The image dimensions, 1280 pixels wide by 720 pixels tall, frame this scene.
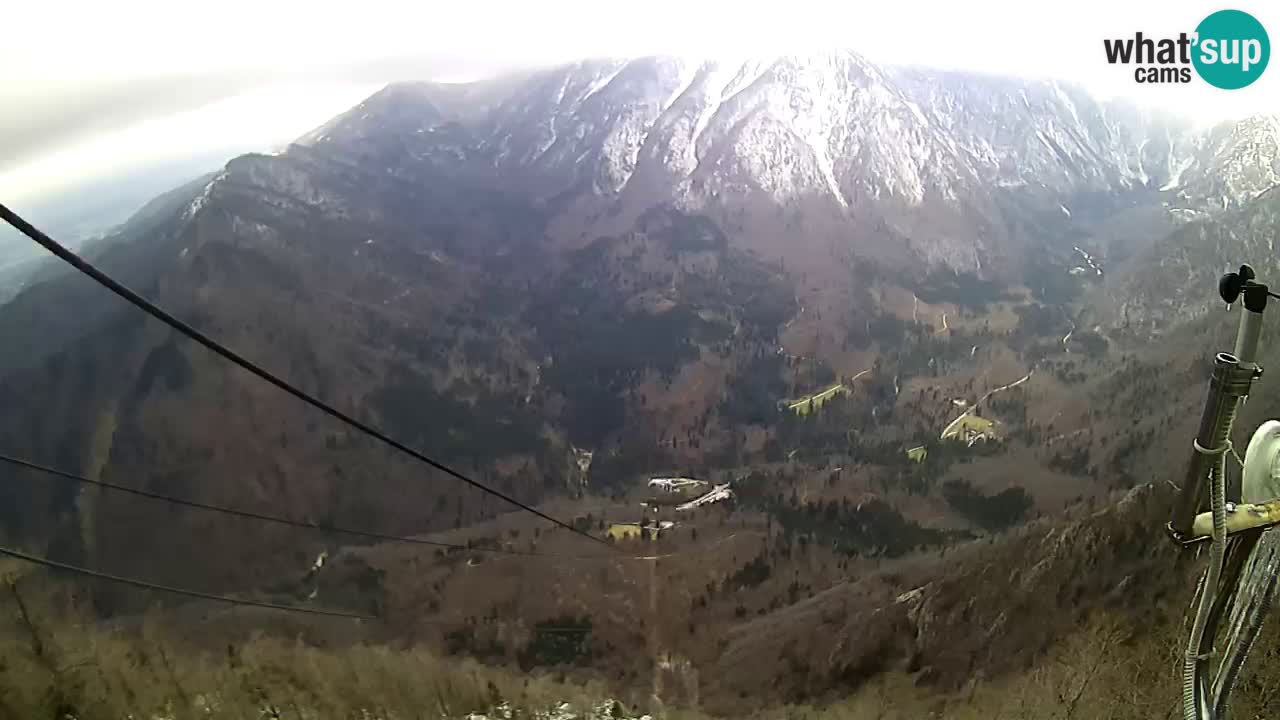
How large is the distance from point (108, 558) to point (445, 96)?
44.0m

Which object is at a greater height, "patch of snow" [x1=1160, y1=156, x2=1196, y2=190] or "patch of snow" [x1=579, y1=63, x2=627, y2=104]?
"patch of snow" [x1=579, y1=63, x2=627, y2=104]

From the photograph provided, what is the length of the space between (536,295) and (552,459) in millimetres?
15856

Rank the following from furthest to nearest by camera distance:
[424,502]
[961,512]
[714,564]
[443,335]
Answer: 1. [443,335]
2. [424,502]
3. [961,512]
4. [714,564]

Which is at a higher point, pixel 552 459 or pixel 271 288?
pixel 271 288

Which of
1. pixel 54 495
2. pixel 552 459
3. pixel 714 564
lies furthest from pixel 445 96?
pixel 714 564

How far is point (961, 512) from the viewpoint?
3269 cm

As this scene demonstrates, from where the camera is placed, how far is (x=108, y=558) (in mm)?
27844

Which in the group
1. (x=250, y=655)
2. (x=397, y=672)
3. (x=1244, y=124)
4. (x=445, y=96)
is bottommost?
(x=397, y=672)

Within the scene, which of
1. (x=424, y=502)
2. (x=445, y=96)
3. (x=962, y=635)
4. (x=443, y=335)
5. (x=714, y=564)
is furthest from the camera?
(x=445, y=96)

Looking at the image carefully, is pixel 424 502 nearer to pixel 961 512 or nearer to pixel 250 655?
pixel 250 655

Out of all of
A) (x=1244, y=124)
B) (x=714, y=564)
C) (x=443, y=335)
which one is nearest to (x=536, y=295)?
(x=443, y=335)

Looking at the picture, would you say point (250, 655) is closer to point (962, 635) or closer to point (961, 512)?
point (962, 635)

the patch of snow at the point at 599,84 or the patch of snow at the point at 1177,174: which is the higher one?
the patch of snow at the point at 599,84

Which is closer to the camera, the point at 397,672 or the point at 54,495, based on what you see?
the point at 397,672
